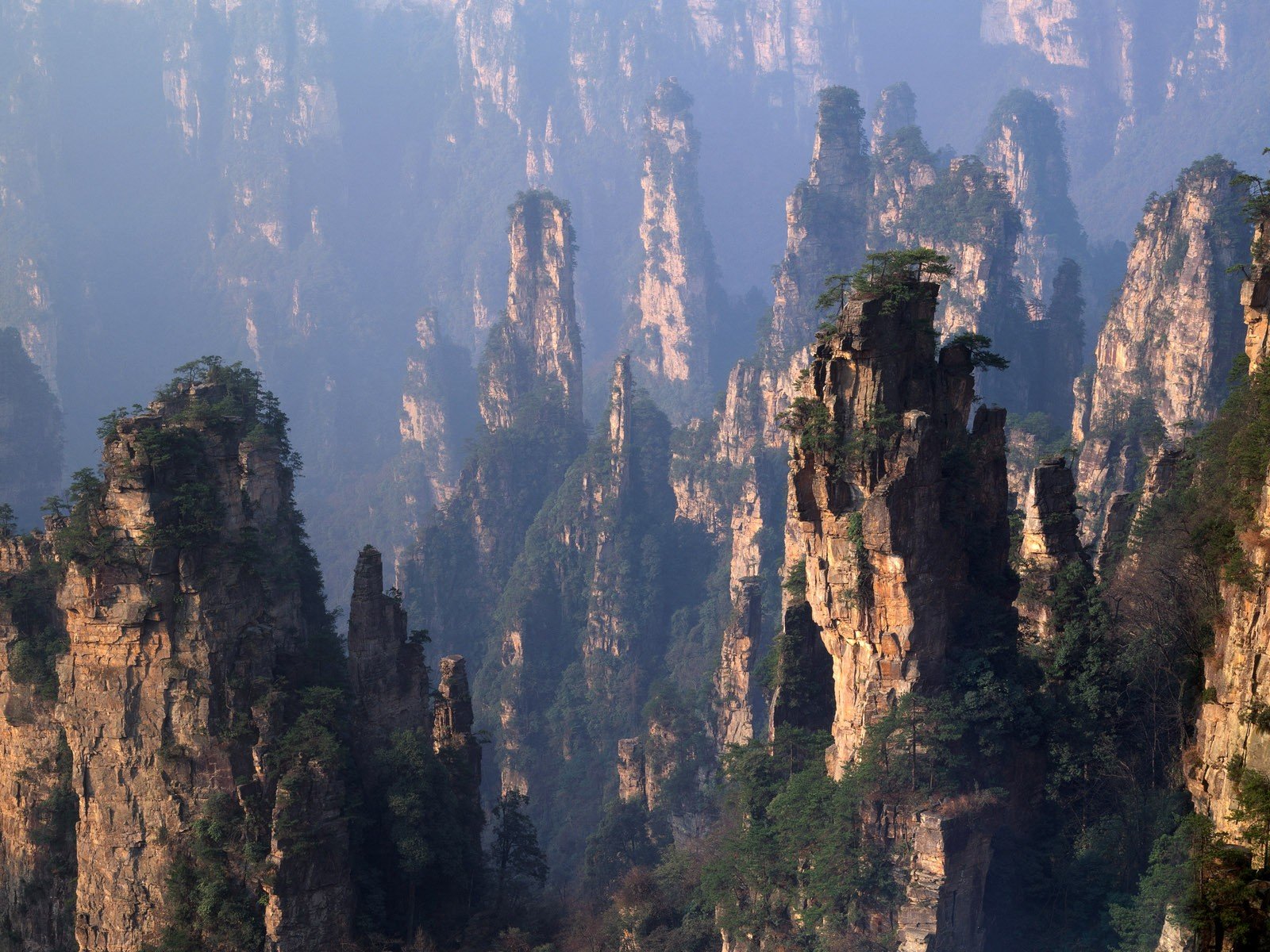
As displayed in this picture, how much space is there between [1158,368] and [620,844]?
32.2 metres

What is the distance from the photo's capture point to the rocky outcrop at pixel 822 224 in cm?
8812

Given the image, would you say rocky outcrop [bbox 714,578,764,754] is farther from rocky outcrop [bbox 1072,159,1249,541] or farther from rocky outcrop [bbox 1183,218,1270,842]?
rocky outcrop [bbox 1183,218,1270,842]

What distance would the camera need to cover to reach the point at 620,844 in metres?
50.7

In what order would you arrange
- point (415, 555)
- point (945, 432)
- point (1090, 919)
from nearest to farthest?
point (1090, 919), point (945, 432), point (415, 555)

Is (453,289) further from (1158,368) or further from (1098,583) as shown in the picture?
(1098,583)

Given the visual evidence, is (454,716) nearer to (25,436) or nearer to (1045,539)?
(1045,539)

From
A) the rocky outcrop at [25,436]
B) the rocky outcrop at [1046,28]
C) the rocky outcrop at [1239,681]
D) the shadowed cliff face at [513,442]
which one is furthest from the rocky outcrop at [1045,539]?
the rocky outcrop at [1046,28]

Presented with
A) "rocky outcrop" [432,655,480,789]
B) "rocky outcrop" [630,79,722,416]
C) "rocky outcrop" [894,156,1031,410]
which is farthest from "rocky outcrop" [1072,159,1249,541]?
"rocky outcrop" [630,79,722,416]

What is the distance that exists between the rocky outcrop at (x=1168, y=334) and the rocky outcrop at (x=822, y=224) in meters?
23.8

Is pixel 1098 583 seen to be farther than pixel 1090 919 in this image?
Yes

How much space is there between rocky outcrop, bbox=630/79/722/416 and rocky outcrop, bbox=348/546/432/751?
8369cm

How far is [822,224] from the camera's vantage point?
91750mm

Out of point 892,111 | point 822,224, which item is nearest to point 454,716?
point 822,224

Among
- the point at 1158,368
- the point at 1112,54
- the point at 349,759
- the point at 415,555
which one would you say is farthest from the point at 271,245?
the point at 349,759
